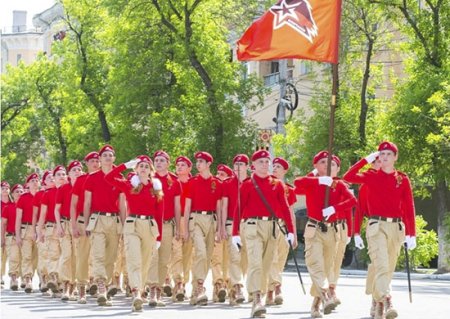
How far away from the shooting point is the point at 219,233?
1919cm

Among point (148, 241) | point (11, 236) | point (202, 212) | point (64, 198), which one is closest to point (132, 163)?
point (148, 241)

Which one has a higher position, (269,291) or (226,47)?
(226,47)

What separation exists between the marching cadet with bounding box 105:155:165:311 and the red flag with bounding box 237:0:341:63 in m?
2.12

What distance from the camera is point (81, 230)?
1992cm

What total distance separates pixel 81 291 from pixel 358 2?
22.7 m

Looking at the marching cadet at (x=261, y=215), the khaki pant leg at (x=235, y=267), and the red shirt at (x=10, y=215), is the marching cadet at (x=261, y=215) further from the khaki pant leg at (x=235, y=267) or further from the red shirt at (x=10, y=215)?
the red shirt at (x=10, y=215)

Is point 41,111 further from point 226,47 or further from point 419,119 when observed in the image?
point 419,119

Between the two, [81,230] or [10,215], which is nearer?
[81,230]

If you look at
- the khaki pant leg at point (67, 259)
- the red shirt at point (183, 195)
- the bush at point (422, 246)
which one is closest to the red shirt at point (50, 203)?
the khaki pant leg at point (67, 259)

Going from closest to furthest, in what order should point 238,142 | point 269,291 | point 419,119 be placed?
point 269,291 < point 419,119 < point 238,142

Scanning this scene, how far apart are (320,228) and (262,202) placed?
0.86 m

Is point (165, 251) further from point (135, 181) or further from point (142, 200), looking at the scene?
point (135, 181)

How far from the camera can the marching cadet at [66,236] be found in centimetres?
2070

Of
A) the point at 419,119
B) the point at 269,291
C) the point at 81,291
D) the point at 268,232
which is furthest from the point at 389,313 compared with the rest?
the point at 419,119
